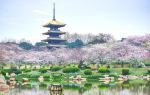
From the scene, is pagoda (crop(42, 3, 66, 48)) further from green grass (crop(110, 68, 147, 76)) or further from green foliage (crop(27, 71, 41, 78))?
green grass (crop(110, 68, 147, 76))

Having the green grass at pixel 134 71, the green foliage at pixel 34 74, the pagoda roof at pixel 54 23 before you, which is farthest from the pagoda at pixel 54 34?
the green grass at pixel 134 71

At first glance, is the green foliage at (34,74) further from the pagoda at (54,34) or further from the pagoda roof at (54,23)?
the pagoda roof at (54,23)

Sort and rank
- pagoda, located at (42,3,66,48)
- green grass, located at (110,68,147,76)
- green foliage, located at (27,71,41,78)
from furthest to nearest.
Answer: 1. pagoda, located at (42,3,66,48)
2. green grass, located at (110,68,147,76)
3. green foliage, located at (27,71,41,78)

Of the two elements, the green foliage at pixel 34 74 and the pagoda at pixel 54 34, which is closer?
the green foliage at pixel 34 74

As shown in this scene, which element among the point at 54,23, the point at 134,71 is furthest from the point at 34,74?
the point at 54,23

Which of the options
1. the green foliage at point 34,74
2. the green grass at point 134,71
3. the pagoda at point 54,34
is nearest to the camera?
the green foliage at point 34,74

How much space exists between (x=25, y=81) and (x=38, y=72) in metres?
4.24

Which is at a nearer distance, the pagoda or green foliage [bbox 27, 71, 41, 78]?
green foliage [bbox 27, 71, 41, 78]

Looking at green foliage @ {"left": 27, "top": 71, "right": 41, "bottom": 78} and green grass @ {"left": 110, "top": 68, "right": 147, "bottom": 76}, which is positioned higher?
green grass @ {"left": 110, "top": 68, "right": 147, "bottom": 76}

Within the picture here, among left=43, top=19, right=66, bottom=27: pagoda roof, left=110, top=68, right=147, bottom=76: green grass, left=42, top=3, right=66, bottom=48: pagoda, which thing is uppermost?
left=43, top=19, right=66, bottom=27: pagoda roof

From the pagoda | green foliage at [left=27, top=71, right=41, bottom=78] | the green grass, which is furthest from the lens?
the pagoda

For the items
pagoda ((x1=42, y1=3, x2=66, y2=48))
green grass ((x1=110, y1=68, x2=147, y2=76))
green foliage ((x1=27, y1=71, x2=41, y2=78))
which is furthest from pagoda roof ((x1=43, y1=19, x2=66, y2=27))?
green grass ((x1=110, y1=68, x2=147, y2=76))

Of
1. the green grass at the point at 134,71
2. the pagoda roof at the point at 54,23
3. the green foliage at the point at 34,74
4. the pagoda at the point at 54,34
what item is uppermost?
the pagoda roof at the point at 54,23

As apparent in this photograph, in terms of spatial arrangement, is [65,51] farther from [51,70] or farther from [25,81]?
[25,81]
